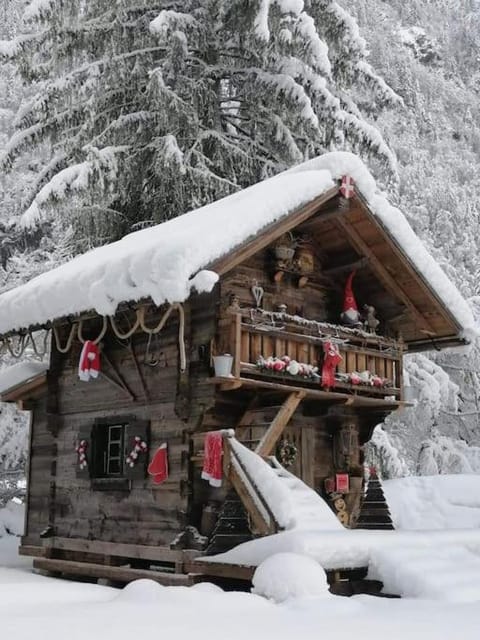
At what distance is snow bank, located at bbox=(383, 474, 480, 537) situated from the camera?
17656mm

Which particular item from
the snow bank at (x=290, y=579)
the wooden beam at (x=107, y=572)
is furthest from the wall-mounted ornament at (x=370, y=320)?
the snow bank at (x=290, y=579)

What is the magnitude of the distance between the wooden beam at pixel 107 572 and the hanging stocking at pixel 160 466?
1.28 metres

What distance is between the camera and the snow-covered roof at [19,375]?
15227mm

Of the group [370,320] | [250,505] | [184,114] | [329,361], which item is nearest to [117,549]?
[250,505]

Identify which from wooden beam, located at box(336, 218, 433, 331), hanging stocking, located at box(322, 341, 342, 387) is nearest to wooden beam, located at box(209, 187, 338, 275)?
wooden beam, located at box(336, 218, 433, 331)

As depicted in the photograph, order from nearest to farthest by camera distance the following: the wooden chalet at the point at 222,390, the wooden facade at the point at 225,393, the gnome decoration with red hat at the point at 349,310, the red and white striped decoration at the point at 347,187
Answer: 1. the wooden chalet at the point at 222,390
2. the wooden facade at the point at 225,393
3. the red and white striped decoration at the point at 347,187
4. the gnome decoration with red hat at the point at 349,310

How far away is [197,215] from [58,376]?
3.82 metres

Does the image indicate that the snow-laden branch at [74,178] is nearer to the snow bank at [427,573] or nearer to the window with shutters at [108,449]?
the window with shutters at [108,449]

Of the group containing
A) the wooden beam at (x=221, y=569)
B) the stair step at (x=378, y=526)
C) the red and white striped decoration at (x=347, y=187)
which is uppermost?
the red and white striped decoration at (x=347, y=187)

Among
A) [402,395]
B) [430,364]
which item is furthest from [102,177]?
[430,364]

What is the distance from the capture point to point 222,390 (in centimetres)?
1197

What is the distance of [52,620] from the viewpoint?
7.58 meters

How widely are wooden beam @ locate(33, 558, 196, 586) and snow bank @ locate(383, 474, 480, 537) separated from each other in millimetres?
7014

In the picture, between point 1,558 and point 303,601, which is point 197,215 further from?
point 1,558
